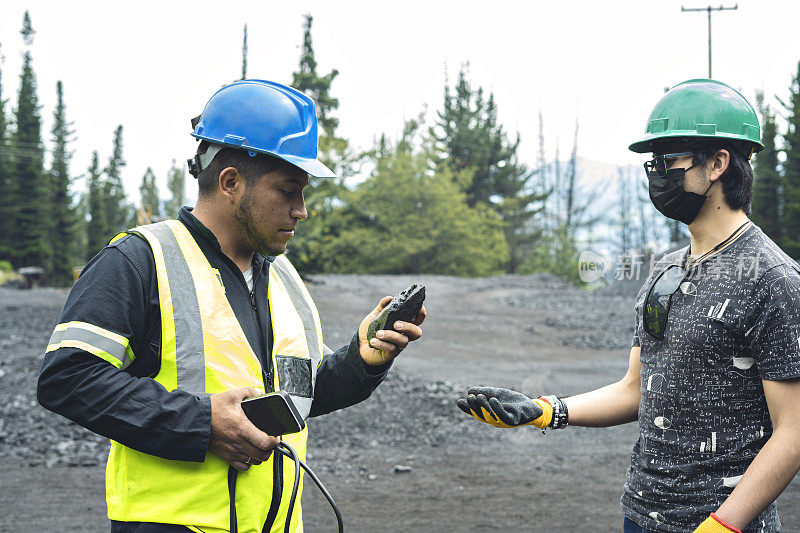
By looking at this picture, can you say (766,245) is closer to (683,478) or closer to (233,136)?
(683,478)

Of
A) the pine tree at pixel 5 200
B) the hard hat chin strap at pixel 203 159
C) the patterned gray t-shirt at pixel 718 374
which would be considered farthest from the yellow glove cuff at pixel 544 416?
the pine tree at pixel 5 200

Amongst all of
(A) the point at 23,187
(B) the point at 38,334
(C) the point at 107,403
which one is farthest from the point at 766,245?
(A) the point at 23,187

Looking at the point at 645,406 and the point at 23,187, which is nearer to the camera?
the point at 645,406

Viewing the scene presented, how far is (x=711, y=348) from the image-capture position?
7.65ft

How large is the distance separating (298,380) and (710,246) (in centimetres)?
155

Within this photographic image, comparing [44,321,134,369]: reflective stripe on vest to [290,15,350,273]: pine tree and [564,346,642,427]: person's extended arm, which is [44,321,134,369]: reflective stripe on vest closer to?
[564,346,642,427]: person's extended arm

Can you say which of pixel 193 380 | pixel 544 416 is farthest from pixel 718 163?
pixel 193 380

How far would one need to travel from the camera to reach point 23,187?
51375 millimetres

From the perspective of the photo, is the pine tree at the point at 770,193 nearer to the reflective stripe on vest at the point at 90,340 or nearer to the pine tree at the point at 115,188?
the reflective stripe on vest at the point at 90,340

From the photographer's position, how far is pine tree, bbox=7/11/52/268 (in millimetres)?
49875

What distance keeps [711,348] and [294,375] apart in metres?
1.41

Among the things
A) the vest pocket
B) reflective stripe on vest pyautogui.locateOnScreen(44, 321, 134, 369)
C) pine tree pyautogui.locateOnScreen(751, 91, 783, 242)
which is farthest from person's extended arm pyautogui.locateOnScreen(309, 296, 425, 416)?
pine tree pyautogui.locateOnScreen(751, 91, 783, 242)

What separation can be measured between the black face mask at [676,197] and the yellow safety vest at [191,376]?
152 cm

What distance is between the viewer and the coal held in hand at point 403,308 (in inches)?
98.0
